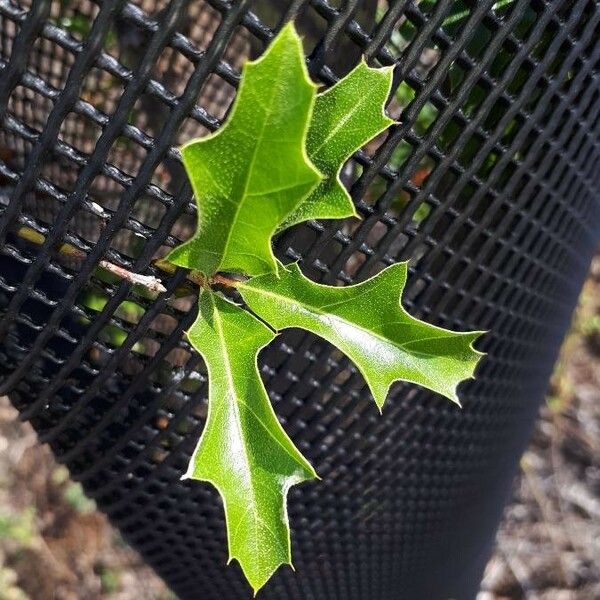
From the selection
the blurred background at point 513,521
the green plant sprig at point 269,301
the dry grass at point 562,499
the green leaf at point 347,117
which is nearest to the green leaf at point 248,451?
the green plant sprig at point 269,301

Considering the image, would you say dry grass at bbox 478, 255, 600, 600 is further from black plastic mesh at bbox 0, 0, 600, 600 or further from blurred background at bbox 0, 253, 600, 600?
black plastic mesh at bbox 0, 0, 600, 600

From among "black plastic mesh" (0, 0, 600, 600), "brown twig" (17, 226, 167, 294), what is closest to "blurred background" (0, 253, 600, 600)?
"black plastic mesh" (0, 0, 600, 600)

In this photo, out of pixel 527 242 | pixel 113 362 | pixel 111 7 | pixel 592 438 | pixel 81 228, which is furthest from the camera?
pixel 592 438

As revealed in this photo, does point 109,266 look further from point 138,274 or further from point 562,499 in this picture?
point 562,499

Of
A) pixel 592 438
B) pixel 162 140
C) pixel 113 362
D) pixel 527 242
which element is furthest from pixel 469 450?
pixel 592 438

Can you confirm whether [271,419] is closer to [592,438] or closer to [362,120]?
[362,120]

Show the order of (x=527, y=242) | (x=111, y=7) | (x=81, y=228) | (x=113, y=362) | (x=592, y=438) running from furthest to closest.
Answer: (x=592, y=438), (x=81, y=228), (x=527, y=242), (x=113, y=362), (x=111, y=7)

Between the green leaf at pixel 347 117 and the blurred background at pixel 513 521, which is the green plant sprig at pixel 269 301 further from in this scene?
the blurred background at pixel 513 521
